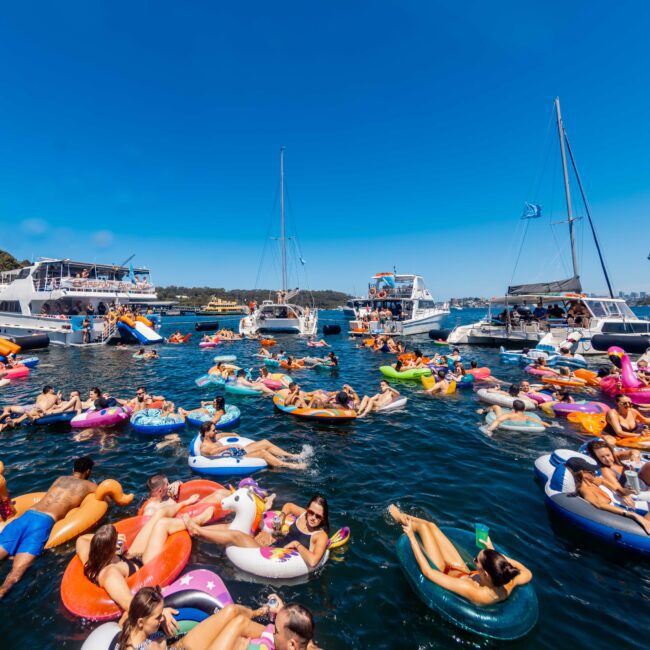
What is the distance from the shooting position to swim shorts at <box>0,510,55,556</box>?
17.7 ft

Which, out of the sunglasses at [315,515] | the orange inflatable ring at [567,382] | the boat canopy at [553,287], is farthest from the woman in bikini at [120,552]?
the boat canopy at [553,287]

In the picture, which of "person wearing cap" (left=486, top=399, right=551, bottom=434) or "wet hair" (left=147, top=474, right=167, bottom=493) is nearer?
"wet hair" (left=147, top=474, right=167, bottom=493)


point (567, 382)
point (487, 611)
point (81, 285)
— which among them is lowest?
point (487, 611)

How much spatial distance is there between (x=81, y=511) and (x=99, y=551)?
2.21 meters

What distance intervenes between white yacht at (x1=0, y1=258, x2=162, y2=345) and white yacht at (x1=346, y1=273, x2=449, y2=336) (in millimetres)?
21553

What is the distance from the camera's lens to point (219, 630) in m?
3.70

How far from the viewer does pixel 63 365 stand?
22.2 m

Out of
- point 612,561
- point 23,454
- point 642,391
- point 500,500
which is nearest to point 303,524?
point 500,500

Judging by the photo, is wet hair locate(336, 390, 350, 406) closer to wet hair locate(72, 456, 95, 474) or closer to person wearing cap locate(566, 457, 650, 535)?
person wearing cap locate(566, 457, 650, 535)

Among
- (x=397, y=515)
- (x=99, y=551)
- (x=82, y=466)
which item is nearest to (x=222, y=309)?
(x=82, y=466)

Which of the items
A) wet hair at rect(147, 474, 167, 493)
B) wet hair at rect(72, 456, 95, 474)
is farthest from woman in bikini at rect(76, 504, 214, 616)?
wet hair at rect(72, 456, 95, 474)

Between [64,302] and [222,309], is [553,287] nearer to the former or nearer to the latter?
[64,302]

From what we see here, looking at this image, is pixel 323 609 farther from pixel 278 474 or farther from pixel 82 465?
pixel 82 465

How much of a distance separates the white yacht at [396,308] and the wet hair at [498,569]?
111 feet
